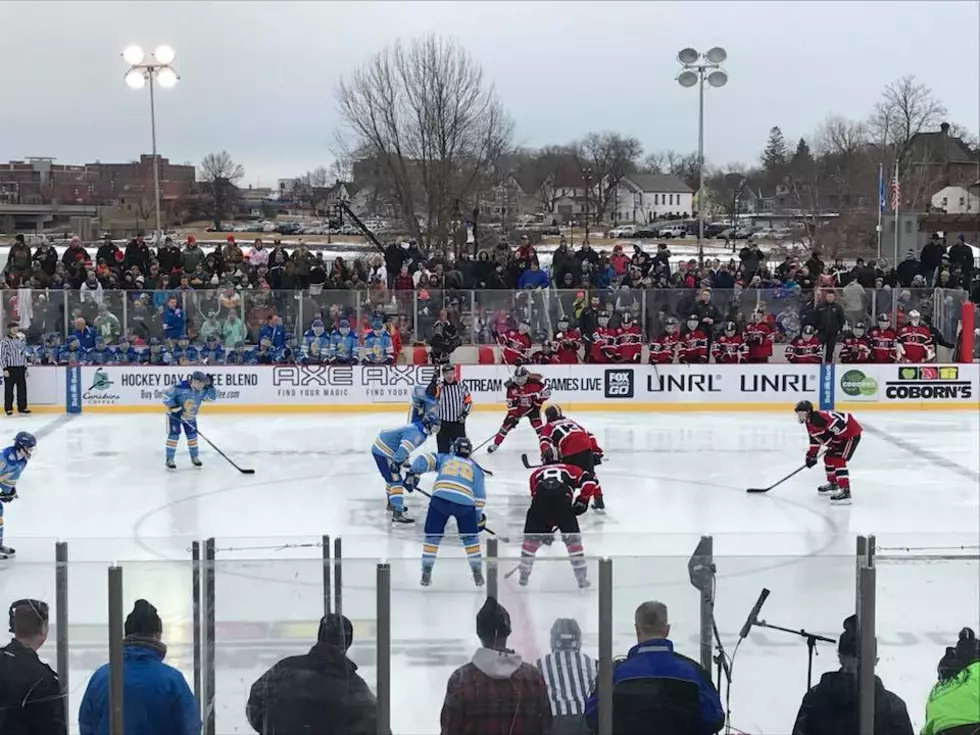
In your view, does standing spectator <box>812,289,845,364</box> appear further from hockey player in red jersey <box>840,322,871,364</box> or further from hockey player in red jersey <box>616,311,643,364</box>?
hockey player in red jersey <box>616,311,643,364</box>

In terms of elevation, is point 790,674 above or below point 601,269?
below

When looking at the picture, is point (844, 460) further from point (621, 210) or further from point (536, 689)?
point (621, 210)

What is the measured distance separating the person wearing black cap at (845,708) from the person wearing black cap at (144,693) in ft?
6.84

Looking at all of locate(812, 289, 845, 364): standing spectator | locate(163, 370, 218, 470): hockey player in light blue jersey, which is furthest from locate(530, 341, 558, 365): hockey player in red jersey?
locate(163, 370, 218, 470): hockey player in light blue jersey

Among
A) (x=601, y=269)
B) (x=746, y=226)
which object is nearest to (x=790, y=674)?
(x=601, y=269)

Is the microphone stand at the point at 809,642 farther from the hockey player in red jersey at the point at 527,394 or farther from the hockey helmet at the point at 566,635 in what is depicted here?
the hockey player in red jersey at the point at 527,394

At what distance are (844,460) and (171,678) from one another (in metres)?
8.24

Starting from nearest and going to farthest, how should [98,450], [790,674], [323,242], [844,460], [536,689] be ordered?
[536,689] → [790,674] → [844,460] → [98,450] → [323,242]

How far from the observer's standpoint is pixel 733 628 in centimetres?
451

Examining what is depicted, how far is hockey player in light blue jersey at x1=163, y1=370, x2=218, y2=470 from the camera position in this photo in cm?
1228

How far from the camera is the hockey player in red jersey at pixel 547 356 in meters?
17.4

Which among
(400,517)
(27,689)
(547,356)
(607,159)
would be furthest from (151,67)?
(607,159)

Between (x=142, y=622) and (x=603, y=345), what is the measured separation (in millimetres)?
13613

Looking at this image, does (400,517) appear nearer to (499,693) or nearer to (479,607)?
(479,607)
